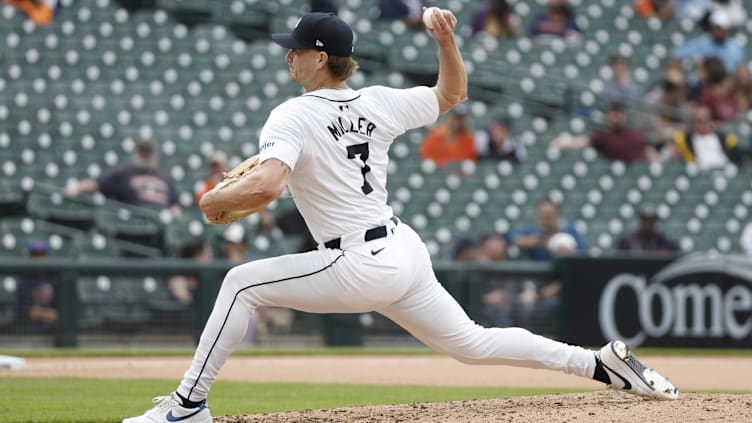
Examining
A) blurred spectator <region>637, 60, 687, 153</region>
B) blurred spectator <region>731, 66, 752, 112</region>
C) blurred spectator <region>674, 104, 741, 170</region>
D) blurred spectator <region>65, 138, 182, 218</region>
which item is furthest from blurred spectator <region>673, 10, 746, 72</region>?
blurred spectator <region>65, 138, 182, 218</region>

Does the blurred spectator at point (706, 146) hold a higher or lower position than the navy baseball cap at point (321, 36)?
higher

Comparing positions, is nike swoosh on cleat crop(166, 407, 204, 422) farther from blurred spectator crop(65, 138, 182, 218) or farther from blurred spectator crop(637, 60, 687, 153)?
blurred spectator crop(637, 60, 687, 153)

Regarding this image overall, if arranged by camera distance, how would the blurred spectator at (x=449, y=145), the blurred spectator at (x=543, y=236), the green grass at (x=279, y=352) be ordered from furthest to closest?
the blurred spectator at (x=449, y=145) < the blurred spectator at (x=543, y=236) < the green grass at (x=279, y=352)

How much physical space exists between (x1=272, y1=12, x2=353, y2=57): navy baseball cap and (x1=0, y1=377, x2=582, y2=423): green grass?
6.87 ft

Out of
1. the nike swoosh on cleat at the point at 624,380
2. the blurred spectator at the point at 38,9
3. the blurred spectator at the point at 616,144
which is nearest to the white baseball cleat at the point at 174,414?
the nike swoosh on cleat at the point at 624,380

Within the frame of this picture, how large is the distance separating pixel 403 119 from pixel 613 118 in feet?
34.7

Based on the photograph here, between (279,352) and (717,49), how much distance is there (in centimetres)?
847

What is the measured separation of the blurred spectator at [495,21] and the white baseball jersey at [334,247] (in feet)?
38.3

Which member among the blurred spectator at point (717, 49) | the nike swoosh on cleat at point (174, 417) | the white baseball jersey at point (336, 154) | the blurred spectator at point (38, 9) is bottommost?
the nike swoosh on cleat at point (174, 417)

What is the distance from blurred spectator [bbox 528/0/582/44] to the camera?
56.2 ft

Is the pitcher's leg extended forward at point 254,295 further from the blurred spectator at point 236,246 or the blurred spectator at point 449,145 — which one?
the blurred spectator at point 449,145

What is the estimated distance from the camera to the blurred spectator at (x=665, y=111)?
15938 mm

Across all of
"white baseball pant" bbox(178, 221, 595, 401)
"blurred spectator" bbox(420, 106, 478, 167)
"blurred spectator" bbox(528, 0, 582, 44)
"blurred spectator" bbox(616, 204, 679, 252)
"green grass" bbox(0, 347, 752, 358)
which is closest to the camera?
"white baseball pant" bbox(178, 221, 595, 401)

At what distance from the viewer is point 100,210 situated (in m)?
13.1
